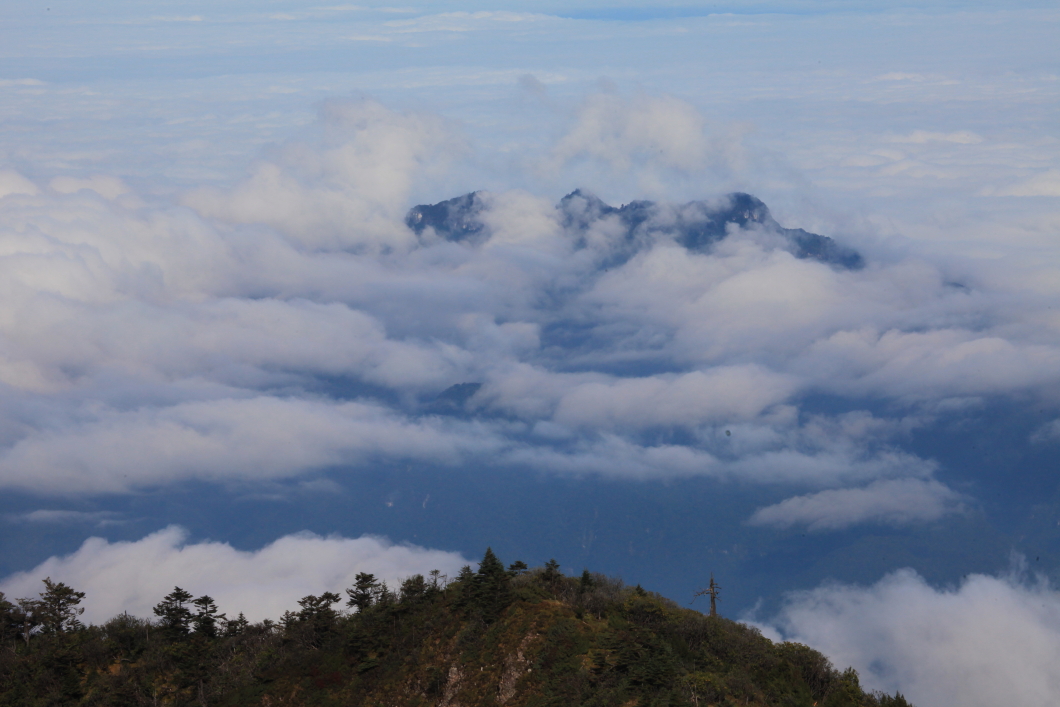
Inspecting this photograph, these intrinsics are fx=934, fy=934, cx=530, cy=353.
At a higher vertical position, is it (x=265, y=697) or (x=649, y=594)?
(x=649, y=594)

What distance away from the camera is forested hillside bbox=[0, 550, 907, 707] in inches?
2749

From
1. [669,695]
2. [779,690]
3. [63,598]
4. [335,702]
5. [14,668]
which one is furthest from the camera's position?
[63,598]

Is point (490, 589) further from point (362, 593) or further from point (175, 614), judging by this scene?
point (175, 614)

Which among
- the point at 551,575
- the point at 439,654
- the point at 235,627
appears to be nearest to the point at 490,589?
the point at 439,654

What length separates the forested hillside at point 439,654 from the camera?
229ft

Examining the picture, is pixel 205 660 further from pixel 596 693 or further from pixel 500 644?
pixel 596 693

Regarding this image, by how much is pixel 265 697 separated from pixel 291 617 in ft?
34.4

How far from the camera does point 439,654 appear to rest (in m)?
77.2

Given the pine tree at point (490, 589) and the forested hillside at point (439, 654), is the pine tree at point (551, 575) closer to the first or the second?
the forested hillside at point (439, 654)

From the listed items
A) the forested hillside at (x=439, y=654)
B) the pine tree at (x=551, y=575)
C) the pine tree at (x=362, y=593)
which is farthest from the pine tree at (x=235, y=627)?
the pine tree at (x=551, y=575)

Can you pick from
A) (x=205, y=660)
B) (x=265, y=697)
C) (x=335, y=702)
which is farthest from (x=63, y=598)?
(x=335, y=702)

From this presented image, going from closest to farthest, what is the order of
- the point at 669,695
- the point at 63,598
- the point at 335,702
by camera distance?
the point at 669,695, the point at 335,702, the point at 63,598

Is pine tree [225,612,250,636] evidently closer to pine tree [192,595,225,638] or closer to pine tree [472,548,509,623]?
pine tree [192,595,225,638]

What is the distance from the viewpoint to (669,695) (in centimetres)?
6406
